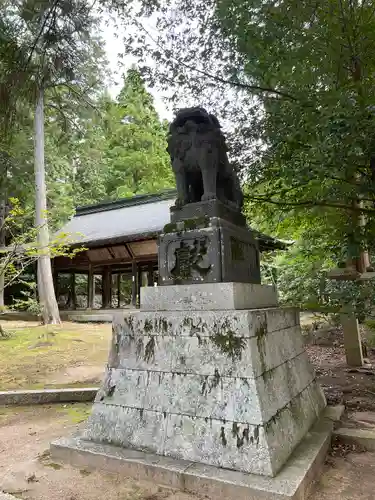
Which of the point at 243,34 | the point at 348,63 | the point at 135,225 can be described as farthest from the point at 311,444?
the point at 135,225

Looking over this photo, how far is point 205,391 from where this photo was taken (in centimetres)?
259

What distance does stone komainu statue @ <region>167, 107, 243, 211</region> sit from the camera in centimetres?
324

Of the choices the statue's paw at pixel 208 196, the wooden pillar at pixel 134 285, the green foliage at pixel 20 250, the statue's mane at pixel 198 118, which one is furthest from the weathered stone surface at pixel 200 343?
the wooden pillar at pixel 134 285

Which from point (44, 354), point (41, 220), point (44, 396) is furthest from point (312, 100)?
point (41, 220)

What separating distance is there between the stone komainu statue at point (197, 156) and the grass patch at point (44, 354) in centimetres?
388

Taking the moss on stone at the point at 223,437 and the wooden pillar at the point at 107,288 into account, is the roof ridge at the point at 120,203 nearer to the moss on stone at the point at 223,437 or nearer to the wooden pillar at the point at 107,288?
the wooden pillar at the point at 107,288

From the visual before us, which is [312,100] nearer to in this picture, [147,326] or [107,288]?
[147,326]

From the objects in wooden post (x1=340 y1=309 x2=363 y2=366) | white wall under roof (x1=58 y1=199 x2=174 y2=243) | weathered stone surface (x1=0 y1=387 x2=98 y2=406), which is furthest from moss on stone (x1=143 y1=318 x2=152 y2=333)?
white wall under roof (x1=58 y1=199 x2=174 y2=243)

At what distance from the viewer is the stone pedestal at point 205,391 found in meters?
2.40

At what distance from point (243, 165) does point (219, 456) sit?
339 centimetres

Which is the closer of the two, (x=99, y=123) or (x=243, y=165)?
(x=243, y=165)

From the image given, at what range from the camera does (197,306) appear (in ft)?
9.61

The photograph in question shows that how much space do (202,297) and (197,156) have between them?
4.31 ft

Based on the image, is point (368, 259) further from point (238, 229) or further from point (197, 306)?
point (197, 306)
